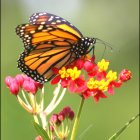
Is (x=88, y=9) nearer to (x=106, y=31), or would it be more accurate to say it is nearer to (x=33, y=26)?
(x=106, y=31)

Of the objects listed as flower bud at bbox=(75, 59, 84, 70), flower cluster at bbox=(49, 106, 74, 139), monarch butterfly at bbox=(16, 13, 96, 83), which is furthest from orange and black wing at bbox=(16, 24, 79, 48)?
flower cluster at bbox=(49, 106, 74, 139)

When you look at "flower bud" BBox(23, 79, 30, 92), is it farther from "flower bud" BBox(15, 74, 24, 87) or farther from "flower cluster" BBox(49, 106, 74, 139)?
"flower cluster" BBox(49, 106, 74, 139)

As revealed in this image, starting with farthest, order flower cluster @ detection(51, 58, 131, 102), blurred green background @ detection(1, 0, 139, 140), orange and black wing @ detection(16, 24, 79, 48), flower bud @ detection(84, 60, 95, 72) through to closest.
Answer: blurred green background @ detection(1, 0, 139, 140) < orange and black wing @ detection(16, 24, 79, 48) < flower bud @ detection(84, 60, 95, 72) < flower cluster @ detection(51, 58, 131, 102)

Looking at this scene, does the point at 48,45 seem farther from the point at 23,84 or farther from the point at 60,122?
the point at 60,122

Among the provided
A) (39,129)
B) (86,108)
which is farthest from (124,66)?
(39,129)

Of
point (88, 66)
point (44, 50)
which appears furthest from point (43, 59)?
point (88, 66)

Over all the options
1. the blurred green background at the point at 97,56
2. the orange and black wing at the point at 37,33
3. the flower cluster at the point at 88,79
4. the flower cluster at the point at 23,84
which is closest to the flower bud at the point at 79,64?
the flower cluster at the point at 88,79
